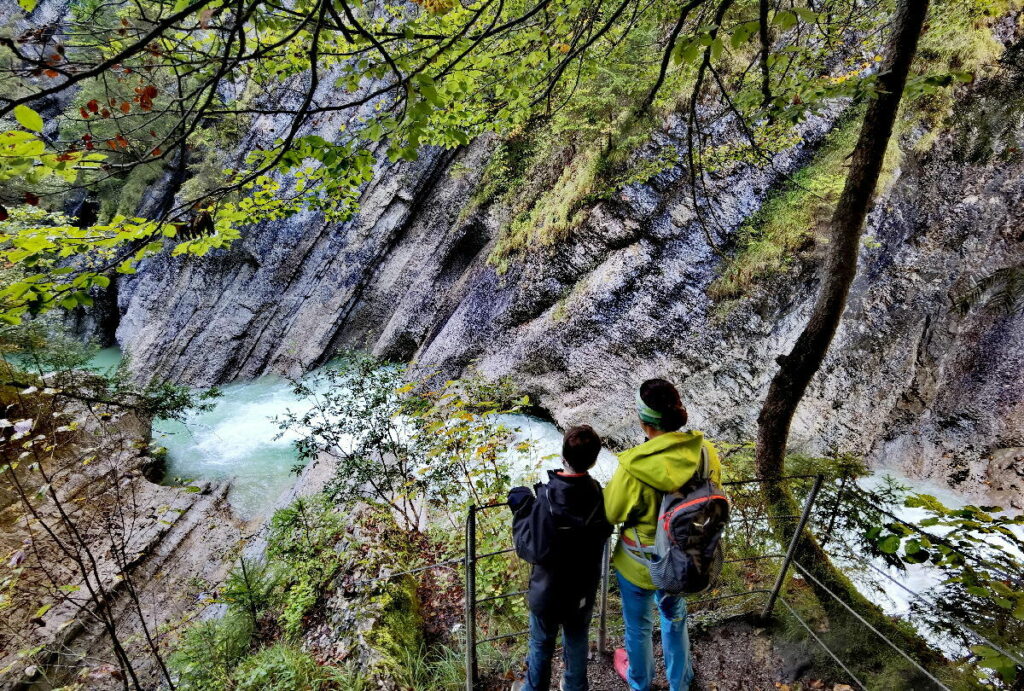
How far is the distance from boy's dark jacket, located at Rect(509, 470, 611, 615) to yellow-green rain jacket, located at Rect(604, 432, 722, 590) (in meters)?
0.11

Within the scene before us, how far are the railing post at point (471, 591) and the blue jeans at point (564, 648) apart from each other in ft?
1.18

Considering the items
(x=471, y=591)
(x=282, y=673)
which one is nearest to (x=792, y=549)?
(x=471, y=591)

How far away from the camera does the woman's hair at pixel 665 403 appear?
2.42m

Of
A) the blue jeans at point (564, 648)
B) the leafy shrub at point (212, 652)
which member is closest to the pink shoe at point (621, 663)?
the blue jeans at point (564, 648)

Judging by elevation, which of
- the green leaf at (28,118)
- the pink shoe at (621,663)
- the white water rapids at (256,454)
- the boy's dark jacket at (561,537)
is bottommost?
the white water rapids at (256,454)

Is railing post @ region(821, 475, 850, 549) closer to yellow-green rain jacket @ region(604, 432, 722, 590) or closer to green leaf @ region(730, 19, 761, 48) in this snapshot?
yellow-green rain jacket @ region(604, 432, 722, 590)

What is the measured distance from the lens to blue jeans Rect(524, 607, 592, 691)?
2.64m

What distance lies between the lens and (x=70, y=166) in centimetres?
235

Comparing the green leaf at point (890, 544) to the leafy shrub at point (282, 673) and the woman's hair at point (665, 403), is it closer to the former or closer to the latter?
the woman's hair at point (665, 403)

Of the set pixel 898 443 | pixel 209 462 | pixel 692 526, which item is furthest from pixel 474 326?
pixel 692 526

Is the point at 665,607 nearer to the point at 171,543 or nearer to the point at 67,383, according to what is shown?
the point at 171,543

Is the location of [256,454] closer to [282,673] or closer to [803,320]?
[282,673]

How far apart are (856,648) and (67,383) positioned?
978 centimetres

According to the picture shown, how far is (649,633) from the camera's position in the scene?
2.75 metres
